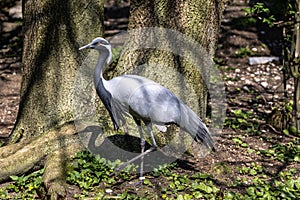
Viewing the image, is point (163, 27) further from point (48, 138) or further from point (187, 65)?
point (48, 138)

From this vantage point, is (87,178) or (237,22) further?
(237,22)

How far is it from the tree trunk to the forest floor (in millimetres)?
919

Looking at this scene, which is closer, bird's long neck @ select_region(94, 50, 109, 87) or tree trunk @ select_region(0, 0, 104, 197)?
bird's long neck @ select_region(94, 50, 109, 87)

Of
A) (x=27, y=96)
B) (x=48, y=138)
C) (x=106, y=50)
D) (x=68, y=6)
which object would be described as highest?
(x=68, y=6)

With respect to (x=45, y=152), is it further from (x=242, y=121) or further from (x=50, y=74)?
(x=242, y=121)

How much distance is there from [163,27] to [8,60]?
219 inches

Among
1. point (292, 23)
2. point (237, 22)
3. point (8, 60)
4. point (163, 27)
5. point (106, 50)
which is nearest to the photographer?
point (106, 50)

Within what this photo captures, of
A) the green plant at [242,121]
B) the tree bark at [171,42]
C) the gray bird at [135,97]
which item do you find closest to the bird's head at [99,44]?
the gray bird at [135,97]

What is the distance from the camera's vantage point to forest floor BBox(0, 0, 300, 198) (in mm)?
5292

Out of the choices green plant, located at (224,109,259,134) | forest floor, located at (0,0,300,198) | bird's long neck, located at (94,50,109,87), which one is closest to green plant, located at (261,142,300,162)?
forest floor, located at (0,0,300,198)

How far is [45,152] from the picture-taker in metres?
5.22

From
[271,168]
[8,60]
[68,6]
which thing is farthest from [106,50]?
[8,60]

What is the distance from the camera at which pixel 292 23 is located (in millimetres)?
6074

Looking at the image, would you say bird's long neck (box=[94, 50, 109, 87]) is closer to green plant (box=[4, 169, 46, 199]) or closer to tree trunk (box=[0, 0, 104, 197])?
tree trunk (box=[0, 0, 104, 197])
